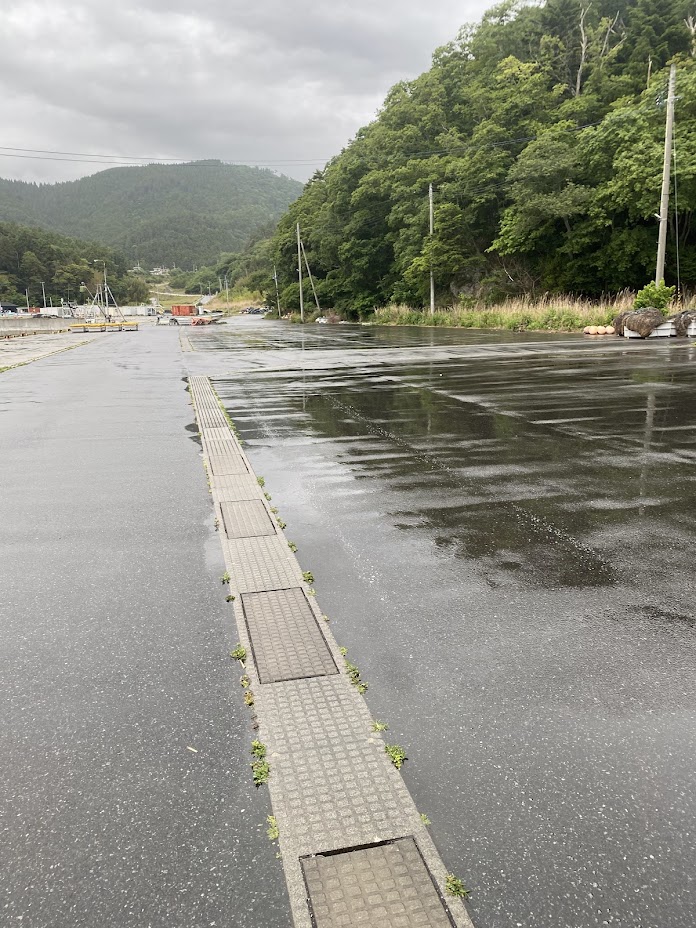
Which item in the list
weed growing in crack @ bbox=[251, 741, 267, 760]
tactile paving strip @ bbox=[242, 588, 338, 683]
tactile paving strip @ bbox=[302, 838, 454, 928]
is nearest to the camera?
tactile paving strip @ bbox=[302, 838, 454, 928]

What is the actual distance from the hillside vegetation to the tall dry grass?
441 ft

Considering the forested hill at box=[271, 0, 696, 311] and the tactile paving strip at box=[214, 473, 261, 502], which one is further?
the forested hill at box=[271, 0, 696, 311]

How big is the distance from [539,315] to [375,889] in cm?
3079

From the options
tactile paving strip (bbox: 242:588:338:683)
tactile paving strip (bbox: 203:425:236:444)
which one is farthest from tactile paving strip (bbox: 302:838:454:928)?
tactile paving strip (bbox: 203:425:236:444)

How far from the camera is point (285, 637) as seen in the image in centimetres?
334

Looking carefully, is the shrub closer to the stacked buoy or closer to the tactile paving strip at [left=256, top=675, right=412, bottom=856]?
the stacked buoy

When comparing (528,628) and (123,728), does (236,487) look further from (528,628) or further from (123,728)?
(123,728)

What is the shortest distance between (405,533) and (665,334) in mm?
21044

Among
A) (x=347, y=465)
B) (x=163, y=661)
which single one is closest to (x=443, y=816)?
(x=163, y=661)

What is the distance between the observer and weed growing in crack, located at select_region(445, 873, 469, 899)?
1.89 metres

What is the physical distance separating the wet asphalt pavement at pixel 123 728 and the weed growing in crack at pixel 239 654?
0.03 metres

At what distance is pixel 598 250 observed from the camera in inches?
1432

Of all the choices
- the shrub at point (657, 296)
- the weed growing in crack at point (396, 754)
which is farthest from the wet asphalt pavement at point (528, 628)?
the shrub at point (657, 296)

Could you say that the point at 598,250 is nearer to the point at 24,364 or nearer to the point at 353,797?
the point at 24,364
